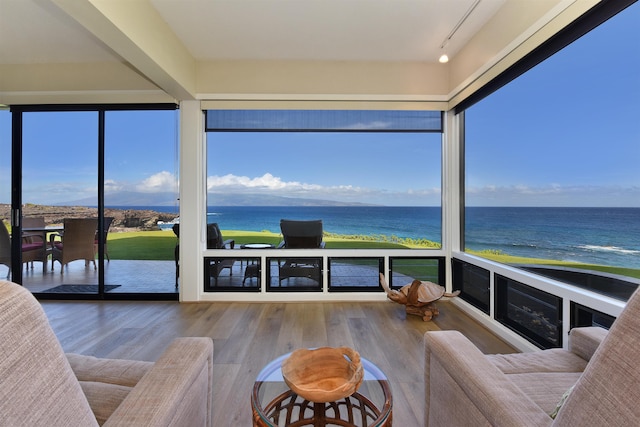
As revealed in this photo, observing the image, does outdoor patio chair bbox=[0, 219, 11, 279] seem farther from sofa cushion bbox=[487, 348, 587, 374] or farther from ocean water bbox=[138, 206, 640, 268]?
sofa cushion bbox=[487, 348, 587, 374]

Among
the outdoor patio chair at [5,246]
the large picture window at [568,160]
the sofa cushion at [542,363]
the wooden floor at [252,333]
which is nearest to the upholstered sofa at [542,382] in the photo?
the sofa cushion at [542,363]

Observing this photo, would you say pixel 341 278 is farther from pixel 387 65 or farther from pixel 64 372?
pixel 64 372

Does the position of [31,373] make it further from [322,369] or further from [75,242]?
[75,242]

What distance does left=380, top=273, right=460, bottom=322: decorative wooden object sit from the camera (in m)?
Answer: 2.94

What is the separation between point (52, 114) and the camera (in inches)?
143

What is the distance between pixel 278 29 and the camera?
2.88 metres

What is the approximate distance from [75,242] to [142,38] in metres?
2.84

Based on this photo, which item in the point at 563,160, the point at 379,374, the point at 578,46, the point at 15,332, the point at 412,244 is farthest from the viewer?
the point at 412,244

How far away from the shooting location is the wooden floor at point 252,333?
183 centimetres

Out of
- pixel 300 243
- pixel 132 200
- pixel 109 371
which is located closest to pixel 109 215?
pixel 132 200

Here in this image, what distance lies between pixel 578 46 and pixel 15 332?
3241 millimetres

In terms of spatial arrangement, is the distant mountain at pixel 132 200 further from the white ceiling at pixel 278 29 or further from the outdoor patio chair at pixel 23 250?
the white ceiling at pixel 278 29

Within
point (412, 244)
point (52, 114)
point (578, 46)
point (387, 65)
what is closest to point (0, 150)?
point (52, 114)

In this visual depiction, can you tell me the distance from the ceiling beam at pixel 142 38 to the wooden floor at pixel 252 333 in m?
2.52
